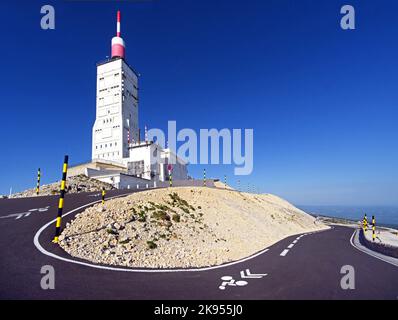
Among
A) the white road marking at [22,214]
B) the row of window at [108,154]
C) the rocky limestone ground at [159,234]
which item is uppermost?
the row of window at [108,154]

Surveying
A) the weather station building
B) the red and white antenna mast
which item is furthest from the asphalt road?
the red and white antenna mast

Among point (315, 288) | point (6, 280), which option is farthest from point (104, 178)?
point (315, 288)

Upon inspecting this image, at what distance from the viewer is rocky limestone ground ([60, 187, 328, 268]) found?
7.23 m

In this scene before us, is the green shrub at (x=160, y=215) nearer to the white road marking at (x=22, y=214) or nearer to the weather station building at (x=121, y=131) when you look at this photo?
the white road marking at (x=22, y=214)

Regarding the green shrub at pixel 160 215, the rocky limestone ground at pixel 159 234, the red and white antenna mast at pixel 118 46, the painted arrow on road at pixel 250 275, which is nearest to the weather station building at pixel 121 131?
the red and white antenna mast at pixel 118 46

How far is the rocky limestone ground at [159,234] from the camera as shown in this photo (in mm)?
7234

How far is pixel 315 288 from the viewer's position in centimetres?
519

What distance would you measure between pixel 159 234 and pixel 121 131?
51.0 m

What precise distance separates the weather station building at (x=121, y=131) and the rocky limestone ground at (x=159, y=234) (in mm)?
31817

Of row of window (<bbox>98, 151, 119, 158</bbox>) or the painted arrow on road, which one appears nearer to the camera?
the painted arrow on road

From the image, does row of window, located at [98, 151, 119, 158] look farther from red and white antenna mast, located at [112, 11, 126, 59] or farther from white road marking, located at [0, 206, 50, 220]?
white road marking, located at [0, 206, 50, 220]

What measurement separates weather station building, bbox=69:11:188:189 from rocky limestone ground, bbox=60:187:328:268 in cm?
3182

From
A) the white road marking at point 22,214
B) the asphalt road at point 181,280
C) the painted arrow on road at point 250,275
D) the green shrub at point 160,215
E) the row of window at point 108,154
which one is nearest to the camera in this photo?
the asphalt road at point 181,280
